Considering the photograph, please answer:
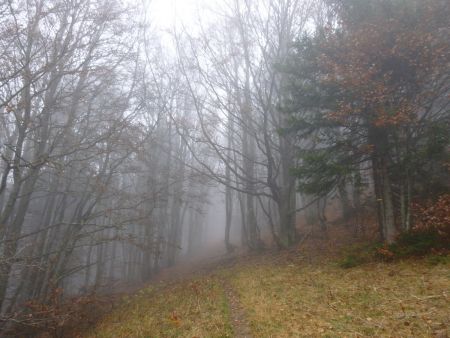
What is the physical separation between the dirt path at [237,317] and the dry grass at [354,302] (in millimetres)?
135

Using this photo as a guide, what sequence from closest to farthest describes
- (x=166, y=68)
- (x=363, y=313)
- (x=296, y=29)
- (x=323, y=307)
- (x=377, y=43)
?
(x=363, y=313) → (x=323, y=307) → (x=377, y=43) → (x=296, y=29) → (x=166, y=68)

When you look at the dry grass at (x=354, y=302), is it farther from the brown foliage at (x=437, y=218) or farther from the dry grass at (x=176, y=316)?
the brown foliage at (x=437, y=218)

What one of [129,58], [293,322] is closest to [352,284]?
[293,322]

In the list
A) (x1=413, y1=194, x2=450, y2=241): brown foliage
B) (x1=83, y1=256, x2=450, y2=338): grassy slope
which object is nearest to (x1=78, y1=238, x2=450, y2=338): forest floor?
(x1=83, y1=256, x2=450, y2=338): grassy slope

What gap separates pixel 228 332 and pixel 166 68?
12864 mm

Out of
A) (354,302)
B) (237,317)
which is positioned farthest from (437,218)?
(237,317)

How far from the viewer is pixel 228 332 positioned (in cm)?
576

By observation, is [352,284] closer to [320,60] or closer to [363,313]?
[363,313]

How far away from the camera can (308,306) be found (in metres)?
6.38

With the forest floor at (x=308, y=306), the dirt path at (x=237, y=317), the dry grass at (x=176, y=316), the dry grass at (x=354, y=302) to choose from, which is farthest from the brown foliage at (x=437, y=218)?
the dry grass at (x=176, y=316)

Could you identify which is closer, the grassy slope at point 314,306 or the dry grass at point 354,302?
the dry grass at point 354,302

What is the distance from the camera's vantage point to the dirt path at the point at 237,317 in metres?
5.69

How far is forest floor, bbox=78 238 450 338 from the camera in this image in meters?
5.09

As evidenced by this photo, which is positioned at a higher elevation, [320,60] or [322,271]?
[320,60]
